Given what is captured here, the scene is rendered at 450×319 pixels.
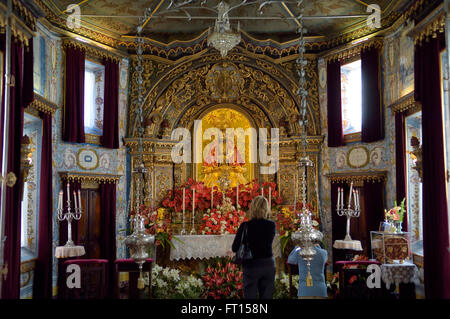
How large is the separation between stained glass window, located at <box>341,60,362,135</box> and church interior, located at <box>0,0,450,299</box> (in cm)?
3

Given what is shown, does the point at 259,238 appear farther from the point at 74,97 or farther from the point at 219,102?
the point at 219,102

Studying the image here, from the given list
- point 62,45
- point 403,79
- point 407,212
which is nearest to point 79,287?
point 62,45

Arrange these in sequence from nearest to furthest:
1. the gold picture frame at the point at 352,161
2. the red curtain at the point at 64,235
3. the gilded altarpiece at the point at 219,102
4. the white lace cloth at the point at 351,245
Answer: the red curtain at the point at 64,235
the white lace cloth at the point at 351,245
the gold picture frame at the point at 352,161
the gilded altarpiece at the point at 219,102

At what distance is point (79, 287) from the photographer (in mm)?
7906

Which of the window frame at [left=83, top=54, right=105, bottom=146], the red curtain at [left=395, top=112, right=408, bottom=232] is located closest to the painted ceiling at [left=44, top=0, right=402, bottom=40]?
the window frame at [left=83, top=54, right=105, bottom=146]

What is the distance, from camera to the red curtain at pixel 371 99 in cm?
937

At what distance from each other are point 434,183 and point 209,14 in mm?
6258

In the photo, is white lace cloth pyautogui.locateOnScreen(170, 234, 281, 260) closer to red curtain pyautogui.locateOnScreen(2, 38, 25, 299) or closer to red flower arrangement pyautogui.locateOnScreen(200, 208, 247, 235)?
red flower arrangement pyautogui.locateOnScreen(200, 208, 247, 235)

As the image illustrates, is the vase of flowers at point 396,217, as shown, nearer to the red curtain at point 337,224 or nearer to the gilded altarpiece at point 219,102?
the red curtain at point 337,224

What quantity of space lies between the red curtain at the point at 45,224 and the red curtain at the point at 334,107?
5924 millimetres

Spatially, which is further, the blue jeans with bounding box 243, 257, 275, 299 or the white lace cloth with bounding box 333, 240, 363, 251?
the white lace cloth with bounding box 333, 240, 363, 251

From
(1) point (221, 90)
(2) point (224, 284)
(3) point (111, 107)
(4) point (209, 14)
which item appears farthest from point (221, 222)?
(4) point (209, 14)

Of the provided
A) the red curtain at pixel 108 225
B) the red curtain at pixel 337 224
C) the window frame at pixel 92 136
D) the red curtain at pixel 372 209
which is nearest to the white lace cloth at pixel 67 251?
the red curtain at pixel 108 225

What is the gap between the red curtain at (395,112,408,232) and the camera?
8.44 m
